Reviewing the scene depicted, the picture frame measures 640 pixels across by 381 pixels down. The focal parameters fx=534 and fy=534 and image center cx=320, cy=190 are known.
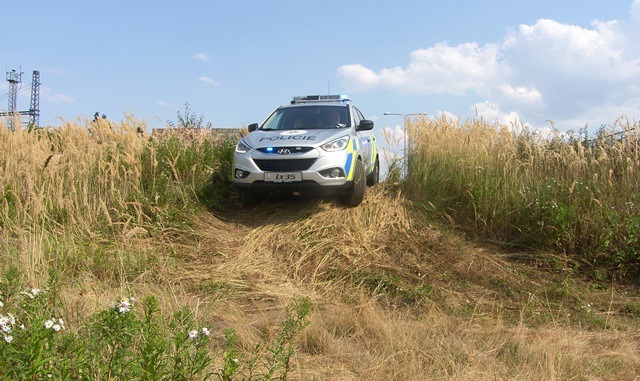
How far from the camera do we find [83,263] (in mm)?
5812

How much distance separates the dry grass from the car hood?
110 centimetres

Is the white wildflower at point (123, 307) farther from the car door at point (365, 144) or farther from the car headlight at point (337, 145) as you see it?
the car door at point (365, 144)

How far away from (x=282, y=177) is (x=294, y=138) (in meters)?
0.65

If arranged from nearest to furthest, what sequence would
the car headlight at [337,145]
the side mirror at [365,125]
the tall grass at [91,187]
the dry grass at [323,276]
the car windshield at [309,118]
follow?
1. the dry grass at [323,276]
2. the tall grass at [91,187]
3. the car headlight at [337,145]
4. the side mirror at [365,125]
5. the car windshield at [309,118]

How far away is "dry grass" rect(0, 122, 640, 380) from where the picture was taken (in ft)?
12.9

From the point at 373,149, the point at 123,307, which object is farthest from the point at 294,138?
the point at 123,307

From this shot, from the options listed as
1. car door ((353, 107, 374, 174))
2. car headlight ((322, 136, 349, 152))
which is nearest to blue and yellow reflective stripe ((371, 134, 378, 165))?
car door ((353, 107, 374, 174))

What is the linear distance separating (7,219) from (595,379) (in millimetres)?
6437

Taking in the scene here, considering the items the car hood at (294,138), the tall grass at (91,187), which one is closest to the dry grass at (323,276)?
the tall grass at (91,187)

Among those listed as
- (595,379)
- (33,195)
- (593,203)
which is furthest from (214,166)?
(595,379)

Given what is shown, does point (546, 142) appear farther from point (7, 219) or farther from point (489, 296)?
point (7, 219)

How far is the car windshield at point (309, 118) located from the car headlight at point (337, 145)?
2.32ft

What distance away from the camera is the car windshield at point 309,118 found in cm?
871

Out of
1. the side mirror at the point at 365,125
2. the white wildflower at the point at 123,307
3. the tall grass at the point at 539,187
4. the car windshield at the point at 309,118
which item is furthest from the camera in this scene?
the car windshield at the point at 309,118
